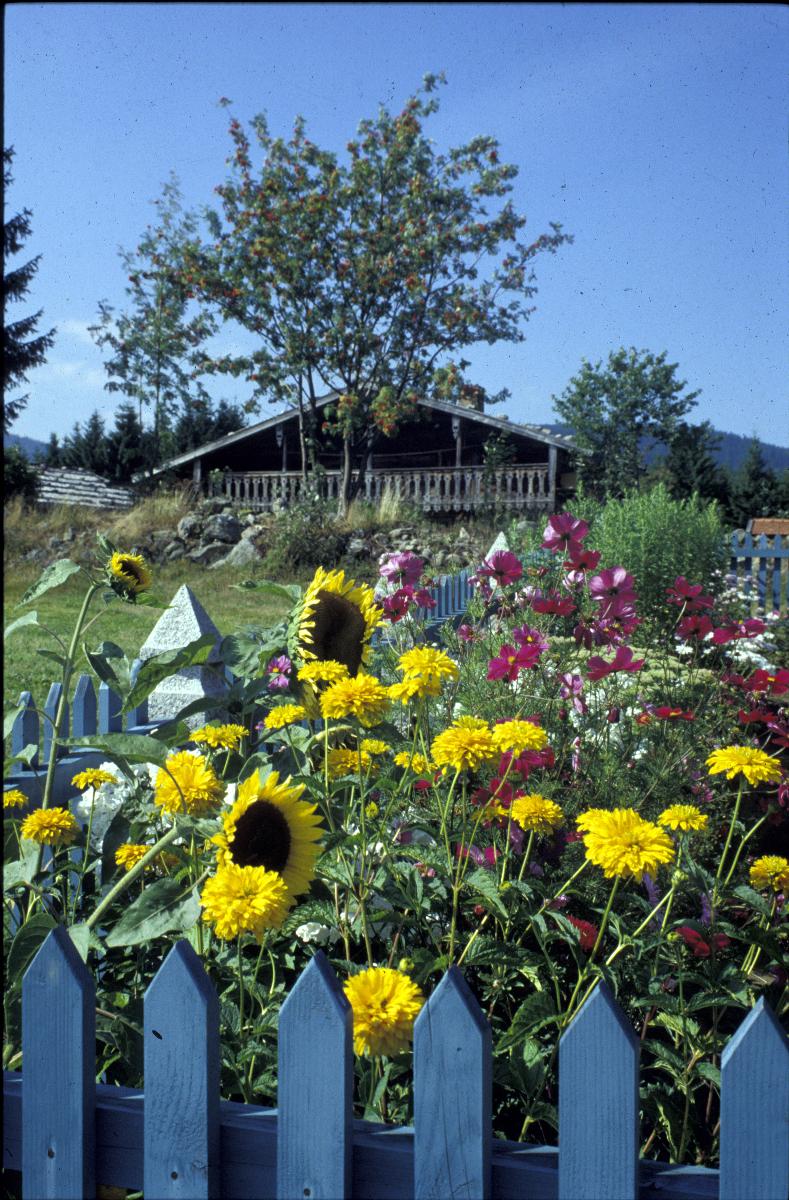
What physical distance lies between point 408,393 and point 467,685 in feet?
47.7

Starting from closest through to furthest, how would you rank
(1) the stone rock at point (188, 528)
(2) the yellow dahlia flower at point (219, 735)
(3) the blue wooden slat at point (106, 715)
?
(2) the yellow dahlia flower at point (219, 735) → (3) the blue wooden slat at point (106, 715) → (1) the stone rock at point (188, 528)

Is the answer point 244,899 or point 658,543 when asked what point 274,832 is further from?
point 658,543

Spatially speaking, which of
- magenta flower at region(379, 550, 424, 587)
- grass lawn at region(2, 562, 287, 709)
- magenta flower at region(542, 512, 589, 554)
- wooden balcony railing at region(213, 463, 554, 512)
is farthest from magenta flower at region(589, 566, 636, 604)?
wooden balcony railing at region(213, 463, 554, 512)

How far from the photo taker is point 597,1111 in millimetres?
902

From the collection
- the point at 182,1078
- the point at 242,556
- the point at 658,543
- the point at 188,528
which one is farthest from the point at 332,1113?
the point at 188,528

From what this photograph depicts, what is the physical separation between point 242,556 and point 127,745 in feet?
36.5

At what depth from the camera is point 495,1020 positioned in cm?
146

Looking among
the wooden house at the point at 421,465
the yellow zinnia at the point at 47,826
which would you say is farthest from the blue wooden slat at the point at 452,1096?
the wooden house at the point at 421,465

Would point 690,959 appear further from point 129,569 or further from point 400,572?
point 400,572

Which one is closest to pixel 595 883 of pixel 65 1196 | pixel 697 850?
pixel 697 850

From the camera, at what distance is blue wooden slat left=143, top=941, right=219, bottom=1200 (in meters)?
0.95

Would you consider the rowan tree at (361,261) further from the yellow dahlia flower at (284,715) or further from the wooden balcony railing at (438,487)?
the yellow dahlia flower at (284,715)

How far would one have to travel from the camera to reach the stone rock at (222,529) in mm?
13234

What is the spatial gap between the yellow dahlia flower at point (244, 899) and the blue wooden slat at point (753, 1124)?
17.6 inches
